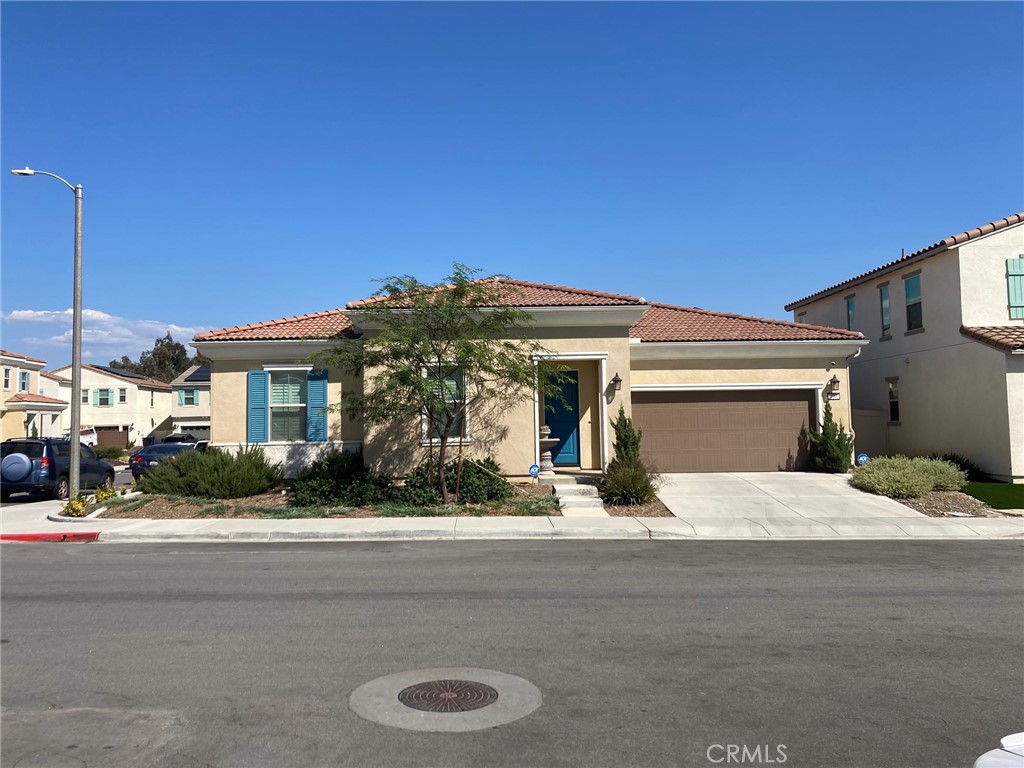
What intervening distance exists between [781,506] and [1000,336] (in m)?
8.29

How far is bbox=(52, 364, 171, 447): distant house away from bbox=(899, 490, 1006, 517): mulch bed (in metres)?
50.0

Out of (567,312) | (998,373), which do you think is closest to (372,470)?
(567,312)

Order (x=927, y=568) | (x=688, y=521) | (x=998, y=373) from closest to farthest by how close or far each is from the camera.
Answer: (x=927, y=568) < (x=688, y=521) < (x=998, y=373)

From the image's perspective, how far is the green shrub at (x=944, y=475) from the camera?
16.8 meters

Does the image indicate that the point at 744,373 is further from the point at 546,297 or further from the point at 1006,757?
the point at 1006,757

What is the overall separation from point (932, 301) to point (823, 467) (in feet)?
19.7

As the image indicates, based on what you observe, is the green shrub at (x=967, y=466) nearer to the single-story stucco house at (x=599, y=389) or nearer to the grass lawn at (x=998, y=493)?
the grass lawn at (x=998, y=493)

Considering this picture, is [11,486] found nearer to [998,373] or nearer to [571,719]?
[571,719]

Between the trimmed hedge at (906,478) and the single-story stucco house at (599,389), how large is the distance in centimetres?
275

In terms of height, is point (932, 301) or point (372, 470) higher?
point (932, 301)

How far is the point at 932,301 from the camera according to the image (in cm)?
2094

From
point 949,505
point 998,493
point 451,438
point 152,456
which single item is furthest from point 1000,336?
point 152,456

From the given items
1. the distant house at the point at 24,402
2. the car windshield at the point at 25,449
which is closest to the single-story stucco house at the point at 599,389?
the car windshield at the point at 25,449

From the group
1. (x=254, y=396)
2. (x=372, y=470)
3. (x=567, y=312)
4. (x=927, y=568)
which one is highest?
(x=567, y=312)
